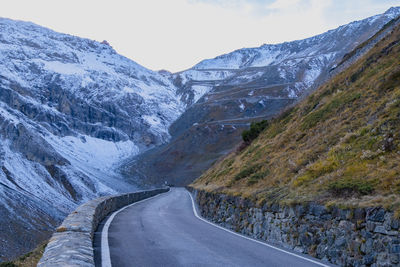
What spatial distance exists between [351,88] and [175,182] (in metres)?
82.3

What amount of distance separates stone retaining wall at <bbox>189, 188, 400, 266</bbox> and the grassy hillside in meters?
0.36

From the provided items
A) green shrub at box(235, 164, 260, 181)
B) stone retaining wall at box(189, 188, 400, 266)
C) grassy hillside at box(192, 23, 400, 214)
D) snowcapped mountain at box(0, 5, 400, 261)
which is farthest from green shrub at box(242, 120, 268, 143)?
stone retaining wall at box(189, 188, 400, 266)

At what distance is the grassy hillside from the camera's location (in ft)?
32.0

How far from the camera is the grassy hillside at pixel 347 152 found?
9.77 metres

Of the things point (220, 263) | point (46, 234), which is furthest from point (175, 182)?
point (220, 263)

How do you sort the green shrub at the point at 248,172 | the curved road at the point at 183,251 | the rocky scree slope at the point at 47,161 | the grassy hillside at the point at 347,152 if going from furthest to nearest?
the rocky scree slope at the point at 47,161
the green shrub at the point at 248,172
the grassy hillside at the point at 347,152
the curved road at the point at 183,251

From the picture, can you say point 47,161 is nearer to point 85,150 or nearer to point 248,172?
point 85,150

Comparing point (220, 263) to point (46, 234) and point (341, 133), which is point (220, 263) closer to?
point (341, 133)

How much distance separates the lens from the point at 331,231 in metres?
9.14

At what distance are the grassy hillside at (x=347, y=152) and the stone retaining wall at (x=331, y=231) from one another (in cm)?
36

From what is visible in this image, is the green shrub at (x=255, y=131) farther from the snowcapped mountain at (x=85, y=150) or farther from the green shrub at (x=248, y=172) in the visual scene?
the green shrub at (x=248, y=172)

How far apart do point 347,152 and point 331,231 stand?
4335 millimetres

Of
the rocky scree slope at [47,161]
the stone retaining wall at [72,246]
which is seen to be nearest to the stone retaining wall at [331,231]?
the stone retaining wall at [72,246]

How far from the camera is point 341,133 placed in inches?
607
